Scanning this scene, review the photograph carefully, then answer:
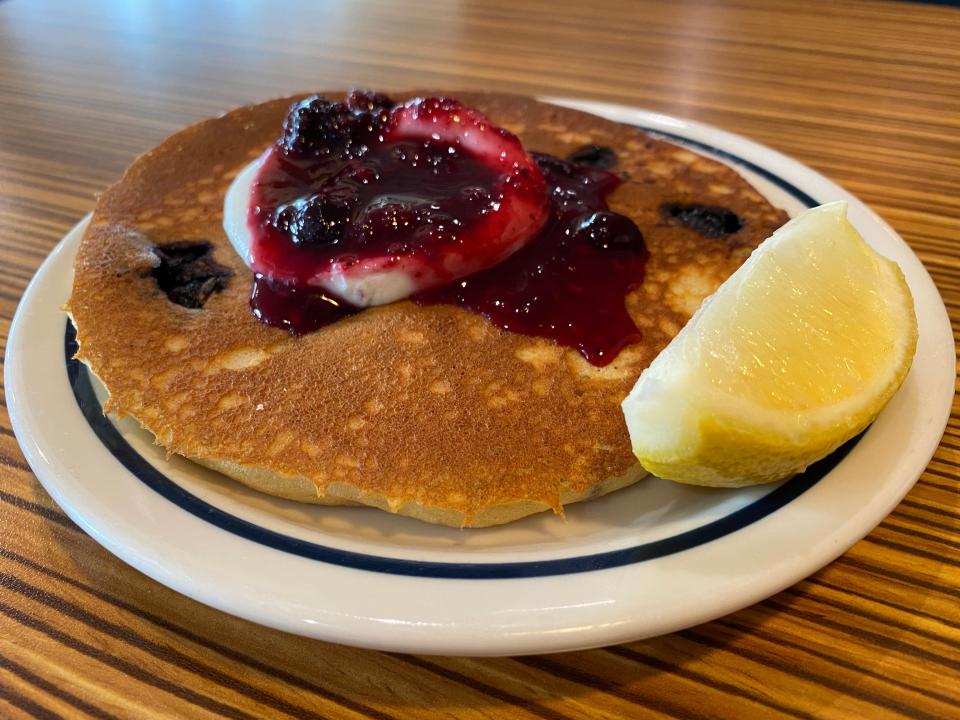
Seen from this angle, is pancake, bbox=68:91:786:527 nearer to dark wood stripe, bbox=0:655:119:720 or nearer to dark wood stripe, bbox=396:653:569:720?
dark wood stripe, bbox=396:653:569:720

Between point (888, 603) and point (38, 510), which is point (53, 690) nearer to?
point (38, 510)

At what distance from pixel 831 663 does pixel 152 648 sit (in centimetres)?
84

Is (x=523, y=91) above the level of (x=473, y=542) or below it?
above

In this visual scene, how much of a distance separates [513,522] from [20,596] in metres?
0.68

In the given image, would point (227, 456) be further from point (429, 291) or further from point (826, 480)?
point (826, 480)

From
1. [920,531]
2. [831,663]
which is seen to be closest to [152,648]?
[831,663]

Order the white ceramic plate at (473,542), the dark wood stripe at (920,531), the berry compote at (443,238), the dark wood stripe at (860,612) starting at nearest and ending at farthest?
the white ceramic plate at (473,542) < the dark wood stripe at (860,612) < the dark wood stripe at (920,531) < the berry compote at (443,238)

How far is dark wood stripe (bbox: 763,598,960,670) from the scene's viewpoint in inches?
36.2

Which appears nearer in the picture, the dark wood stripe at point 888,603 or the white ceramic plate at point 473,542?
the white ceramic plate at point 473,542

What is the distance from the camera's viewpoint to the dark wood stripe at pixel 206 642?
2.89 feet

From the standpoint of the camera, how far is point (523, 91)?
8.58 feet

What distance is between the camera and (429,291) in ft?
4.20

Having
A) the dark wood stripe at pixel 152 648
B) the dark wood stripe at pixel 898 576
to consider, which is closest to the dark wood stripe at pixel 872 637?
the dark wood stripe at pixel 898 576

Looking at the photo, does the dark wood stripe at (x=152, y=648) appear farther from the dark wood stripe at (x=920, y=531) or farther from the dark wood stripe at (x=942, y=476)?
the dark wood stripe at (x=942, y=476)
